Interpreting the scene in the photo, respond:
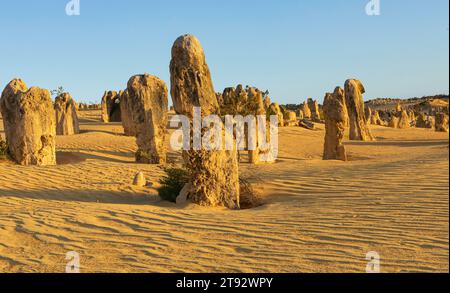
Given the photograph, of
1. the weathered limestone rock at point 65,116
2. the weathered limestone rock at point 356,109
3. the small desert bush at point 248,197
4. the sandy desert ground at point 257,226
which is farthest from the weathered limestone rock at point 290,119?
the small desert bush at point 248,197

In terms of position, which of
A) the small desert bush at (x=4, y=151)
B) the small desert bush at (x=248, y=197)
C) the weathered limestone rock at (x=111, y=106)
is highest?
the weathered limestone rock at (x=111, y=106)

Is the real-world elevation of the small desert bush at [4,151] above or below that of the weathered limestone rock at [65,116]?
below

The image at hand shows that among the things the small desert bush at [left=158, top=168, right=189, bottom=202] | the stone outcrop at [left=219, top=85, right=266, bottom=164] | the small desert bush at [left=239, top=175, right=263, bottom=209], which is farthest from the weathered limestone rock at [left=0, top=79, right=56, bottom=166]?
the small desert bush at [left=239, top=175, right=263, bottom=209]

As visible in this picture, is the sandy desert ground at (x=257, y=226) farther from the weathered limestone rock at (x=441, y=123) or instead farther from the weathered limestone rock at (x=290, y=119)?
the weathered limestone rock at (x=441, y=123)

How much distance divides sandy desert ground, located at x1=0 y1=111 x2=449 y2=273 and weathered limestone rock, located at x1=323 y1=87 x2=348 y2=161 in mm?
5155

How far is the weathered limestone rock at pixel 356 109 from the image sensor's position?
72.2 feet

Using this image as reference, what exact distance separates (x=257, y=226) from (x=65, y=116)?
1814 centimetres

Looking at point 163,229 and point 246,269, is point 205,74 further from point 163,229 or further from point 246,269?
point 246,269

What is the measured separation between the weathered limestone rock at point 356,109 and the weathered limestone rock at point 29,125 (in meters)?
15.0

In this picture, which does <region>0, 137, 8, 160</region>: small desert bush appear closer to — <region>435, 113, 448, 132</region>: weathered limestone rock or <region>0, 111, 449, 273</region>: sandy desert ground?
<region>0, 111, 449, 273</region>: sandy desert ground

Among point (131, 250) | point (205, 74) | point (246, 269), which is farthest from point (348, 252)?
point (205, 74)

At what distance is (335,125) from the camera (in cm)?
1443

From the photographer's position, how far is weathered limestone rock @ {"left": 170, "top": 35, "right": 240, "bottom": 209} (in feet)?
22.7

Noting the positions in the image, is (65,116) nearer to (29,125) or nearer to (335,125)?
(29,125)
